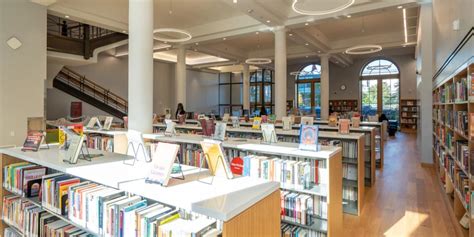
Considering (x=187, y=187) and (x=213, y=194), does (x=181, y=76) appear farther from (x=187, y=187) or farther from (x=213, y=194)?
(x=213, y=194)

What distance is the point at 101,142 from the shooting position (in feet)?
17.2

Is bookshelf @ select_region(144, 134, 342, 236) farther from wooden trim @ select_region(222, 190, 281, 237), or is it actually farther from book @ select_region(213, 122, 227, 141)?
wooden trim @ select_region(222, 190, 281, 237)

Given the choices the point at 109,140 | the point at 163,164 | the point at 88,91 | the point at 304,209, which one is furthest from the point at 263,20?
the point at 88,91

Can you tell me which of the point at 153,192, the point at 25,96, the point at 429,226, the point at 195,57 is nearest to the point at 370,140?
the point at 429,226

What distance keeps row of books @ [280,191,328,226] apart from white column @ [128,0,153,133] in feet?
9.32

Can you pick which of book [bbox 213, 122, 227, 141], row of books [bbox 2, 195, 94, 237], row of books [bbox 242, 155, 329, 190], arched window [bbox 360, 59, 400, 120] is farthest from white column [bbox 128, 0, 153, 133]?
arched window [bbox 360, 59, 400, 120]

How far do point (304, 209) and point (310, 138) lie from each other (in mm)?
717

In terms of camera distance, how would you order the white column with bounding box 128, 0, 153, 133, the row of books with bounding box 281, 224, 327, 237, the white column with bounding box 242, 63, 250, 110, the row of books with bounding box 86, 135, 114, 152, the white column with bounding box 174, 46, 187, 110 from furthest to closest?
1. the white column with bounding box 242, 63, 250, 110
2. the white column with bounding box 174, 46, 187, 110
3. the row of books with bounding box 86, 135, 114, 152
4. the white column with bounding box 128, 0, 153, 133
5. the row of books with bounding box 281, 224, 327, 237

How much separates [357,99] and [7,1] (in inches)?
723

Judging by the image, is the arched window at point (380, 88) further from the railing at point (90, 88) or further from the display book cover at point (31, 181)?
the display book cover at point (31, 181)

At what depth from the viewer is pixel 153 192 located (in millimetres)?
1562

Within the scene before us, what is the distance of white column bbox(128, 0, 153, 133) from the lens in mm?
4586

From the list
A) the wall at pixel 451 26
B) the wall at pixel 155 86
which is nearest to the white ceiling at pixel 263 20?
the wall at pixel 155 86

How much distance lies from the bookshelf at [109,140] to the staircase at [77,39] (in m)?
5.61
